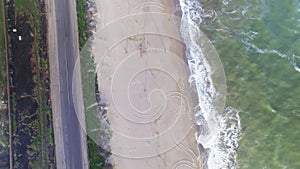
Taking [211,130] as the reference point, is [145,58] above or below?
above

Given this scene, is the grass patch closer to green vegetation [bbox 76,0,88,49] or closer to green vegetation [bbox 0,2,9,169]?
green vegetation [bbox 76,0,88,49]

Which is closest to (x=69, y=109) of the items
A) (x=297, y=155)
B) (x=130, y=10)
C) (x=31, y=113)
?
(x=31, y=113)

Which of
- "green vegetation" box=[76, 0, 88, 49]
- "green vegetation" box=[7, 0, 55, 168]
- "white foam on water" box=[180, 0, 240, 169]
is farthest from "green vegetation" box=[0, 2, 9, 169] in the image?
"white foam on water" box=[180, 0, 240, 169]

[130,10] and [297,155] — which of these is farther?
[130,10]

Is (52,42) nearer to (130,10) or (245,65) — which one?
(130,10)

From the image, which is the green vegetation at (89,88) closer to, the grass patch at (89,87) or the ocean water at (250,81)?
the grass patch at (89,87)

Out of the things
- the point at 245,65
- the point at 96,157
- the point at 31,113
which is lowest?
the point at 96,157

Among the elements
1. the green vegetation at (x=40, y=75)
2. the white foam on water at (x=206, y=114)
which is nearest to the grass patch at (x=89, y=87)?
the green vegetation at (x=40, y=75)
